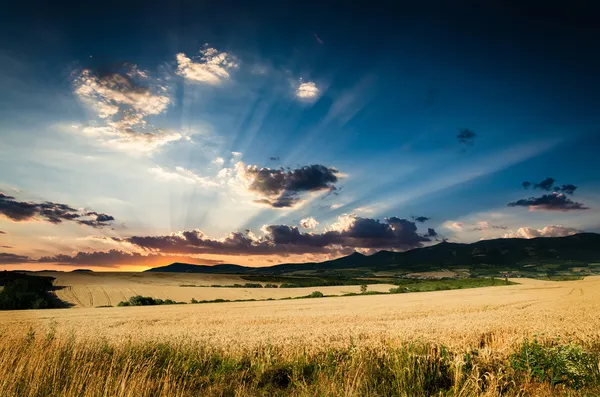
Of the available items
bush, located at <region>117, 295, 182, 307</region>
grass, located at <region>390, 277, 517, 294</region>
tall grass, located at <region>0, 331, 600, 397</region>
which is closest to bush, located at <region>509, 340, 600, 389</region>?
tall grass, located at <region>0, 331, 600, 397</region>

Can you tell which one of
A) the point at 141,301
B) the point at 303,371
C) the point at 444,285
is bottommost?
the point at 444,285

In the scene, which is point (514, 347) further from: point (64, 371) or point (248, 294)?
point (248, 294)

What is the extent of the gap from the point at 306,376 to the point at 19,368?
702cm

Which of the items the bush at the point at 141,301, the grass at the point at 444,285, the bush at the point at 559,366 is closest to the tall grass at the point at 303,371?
the bush at the point at 559,366

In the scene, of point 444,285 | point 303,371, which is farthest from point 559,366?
point 444,285

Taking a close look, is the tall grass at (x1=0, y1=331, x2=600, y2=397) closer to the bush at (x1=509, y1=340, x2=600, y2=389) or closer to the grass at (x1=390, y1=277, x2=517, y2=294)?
the bush at (x1=509, y1=340, x2=600, y2=389)

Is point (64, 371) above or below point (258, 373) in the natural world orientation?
above

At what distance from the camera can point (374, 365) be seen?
10250mm

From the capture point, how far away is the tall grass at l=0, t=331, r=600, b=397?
26.3 feet

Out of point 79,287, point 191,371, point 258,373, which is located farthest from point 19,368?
point 79,287

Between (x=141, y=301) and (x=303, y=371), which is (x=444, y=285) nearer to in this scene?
(x=141, y=301)

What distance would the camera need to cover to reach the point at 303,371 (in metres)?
10.6

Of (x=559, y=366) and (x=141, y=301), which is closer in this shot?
(x=559, y=366)

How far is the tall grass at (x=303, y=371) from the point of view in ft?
26.3
